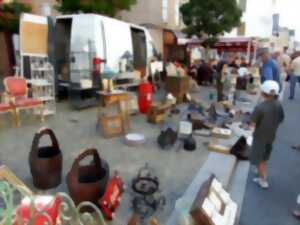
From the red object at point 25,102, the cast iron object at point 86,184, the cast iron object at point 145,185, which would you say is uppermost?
the red object at point 25,102

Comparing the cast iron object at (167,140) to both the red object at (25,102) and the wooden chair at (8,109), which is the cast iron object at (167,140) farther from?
the wooden chair at (8,109)

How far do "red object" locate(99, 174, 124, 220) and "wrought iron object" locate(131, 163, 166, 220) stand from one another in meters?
0.25

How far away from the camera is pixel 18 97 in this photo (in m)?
6.20

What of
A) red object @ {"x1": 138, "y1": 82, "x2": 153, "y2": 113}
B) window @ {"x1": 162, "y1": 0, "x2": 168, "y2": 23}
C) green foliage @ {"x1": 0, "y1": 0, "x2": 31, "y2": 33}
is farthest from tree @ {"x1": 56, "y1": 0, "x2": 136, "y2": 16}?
red object @ {"x1": 138, "y1": 82, "x2": 153, "y2": 113}

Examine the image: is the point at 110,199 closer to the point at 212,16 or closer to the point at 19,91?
the point at 19,91

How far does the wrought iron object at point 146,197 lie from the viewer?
2.89m

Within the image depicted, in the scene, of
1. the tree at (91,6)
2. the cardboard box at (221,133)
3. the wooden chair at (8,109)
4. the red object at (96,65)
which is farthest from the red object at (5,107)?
the tree at (91,6)

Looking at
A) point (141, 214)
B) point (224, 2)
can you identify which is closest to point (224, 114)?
point (141, 214)

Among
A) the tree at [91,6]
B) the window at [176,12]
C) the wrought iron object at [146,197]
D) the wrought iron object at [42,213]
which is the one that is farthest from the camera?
the window at [176,12]

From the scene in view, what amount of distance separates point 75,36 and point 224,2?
12203 mm

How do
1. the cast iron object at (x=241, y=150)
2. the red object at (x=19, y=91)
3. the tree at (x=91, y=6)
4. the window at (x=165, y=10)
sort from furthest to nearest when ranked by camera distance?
the window at (x=165, y=10) < the tree at (x=91, y=6) < the red object at (x=19, y=91) < the cast iron object at (x=241, y=150)

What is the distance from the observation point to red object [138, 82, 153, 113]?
7000 mm

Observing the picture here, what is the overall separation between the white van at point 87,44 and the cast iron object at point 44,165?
4.65 m

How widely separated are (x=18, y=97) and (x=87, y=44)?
2.35 metres
